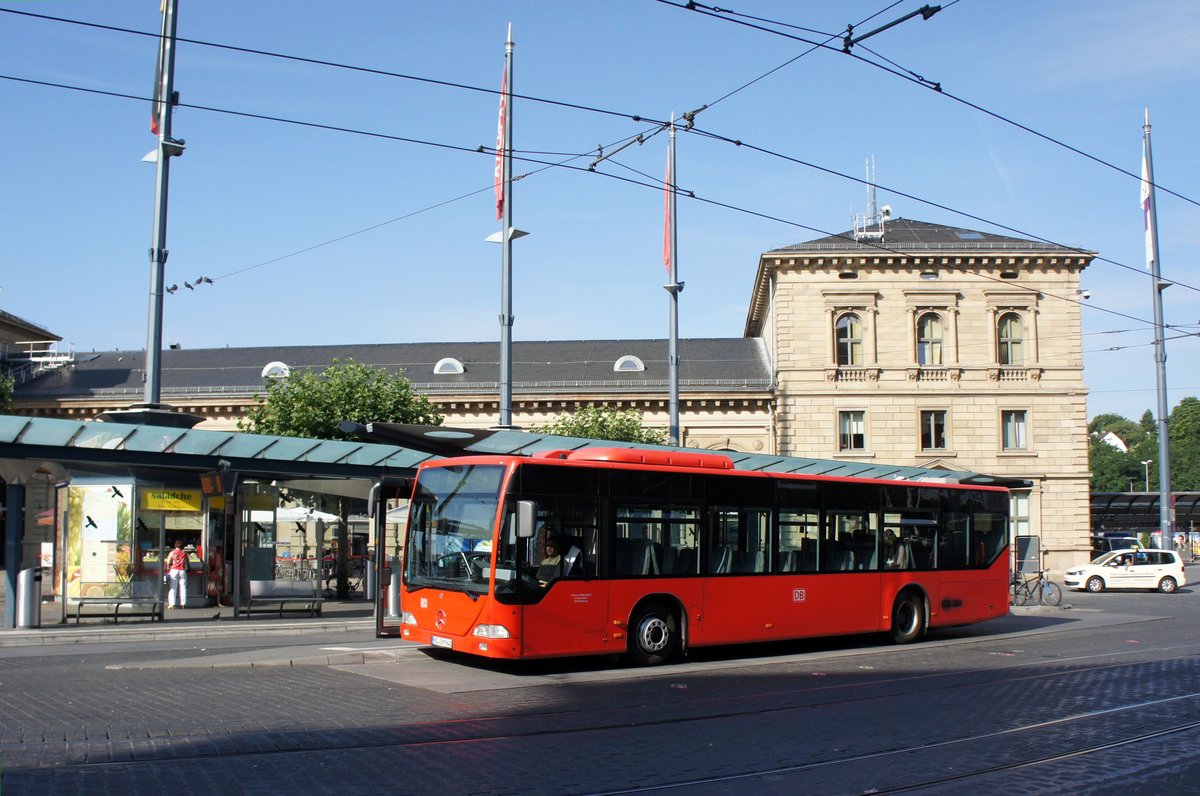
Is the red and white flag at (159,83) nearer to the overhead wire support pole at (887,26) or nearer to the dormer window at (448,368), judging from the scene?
the overhead wire support pole at (887,26)

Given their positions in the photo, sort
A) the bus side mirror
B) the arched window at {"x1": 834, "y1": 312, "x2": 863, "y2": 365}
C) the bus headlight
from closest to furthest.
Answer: the bus side mirror
the bus headlight
the arched window at {"x1": 834, "y1": 312, "x2": 863, "y2": 365}

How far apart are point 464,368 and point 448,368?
2.73 feet

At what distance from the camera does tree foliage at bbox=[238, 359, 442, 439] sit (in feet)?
147

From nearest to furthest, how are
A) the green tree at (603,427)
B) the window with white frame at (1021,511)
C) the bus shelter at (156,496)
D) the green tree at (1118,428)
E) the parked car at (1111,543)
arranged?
the bus shelter at (156,496) → the green tree at (603,427) → the window with white frame at (1021,511) → the parked car at (1111,543) → the green tree at (1118,428)

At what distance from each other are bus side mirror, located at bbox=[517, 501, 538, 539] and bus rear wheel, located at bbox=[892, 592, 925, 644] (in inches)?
342

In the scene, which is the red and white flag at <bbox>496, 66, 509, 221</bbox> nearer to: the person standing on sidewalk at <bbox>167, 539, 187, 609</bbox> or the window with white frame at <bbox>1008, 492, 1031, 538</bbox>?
the person standing on sidewalk at <bbox>167, 539, 187, 609</bbox>

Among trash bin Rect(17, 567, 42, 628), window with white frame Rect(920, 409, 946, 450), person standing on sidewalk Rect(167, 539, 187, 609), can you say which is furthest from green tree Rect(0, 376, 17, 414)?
window with white frame Rect(920, 409, 946, 450)

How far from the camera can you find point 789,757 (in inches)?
372

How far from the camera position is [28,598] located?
65.2ft

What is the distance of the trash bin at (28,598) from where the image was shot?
19.8 m

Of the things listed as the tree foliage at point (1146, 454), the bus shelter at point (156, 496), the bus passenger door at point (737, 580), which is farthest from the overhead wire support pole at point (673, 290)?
the tree foliage at point (1146, 454)

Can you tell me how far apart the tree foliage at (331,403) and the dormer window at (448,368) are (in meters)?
11.6

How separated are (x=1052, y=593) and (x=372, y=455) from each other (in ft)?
61.5

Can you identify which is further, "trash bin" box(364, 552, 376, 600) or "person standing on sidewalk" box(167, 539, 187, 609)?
"trash bin" box(364, 552, 376, 600)
